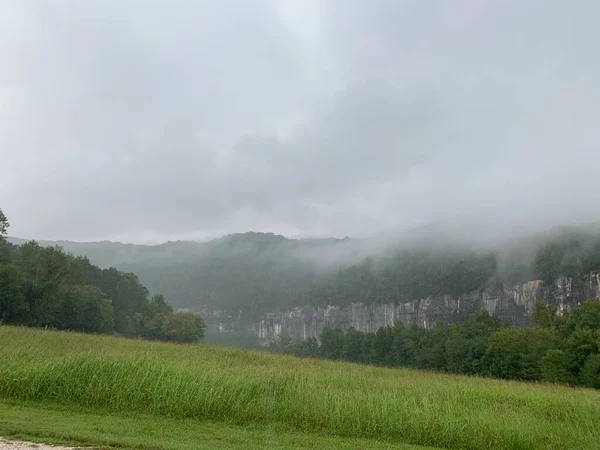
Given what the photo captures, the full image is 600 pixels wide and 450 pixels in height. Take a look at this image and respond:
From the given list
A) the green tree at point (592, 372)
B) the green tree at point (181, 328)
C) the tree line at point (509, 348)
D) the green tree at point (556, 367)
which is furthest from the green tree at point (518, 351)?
the green tree at point (181, 328)

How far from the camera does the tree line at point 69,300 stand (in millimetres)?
60947

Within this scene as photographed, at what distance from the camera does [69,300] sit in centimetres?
7212

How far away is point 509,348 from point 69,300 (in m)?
62.5

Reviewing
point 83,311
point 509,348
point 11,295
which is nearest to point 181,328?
point 83,311

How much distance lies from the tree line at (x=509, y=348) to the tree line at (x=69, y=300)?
138 feet

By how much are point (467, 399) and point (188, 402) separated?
1004 centimetres

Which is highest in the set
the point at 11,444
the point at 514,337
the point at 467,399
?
the point at 11,444

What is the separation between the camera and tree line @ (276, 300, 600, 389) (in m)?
54.2

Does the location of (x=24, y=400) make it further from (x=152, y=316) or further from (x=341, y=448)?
(x=152, y=316)

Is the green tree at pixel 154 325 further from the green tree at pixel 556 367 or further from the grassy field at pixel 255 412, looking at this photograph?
the grassy field at pixel 255 412

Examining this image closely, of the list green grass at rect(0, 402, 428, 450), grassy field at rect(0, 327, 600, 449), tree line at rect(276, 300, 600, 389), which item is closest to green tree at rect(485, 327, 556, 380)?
tree line at rect(276, 300, 600, 389)

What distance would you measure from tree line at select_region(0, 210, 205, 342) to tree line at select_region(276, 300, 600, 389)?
41916 millimetres

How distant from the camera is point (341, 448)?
1186cm

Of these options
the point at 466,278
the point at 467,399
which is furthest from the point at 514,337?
the point at 466,278
